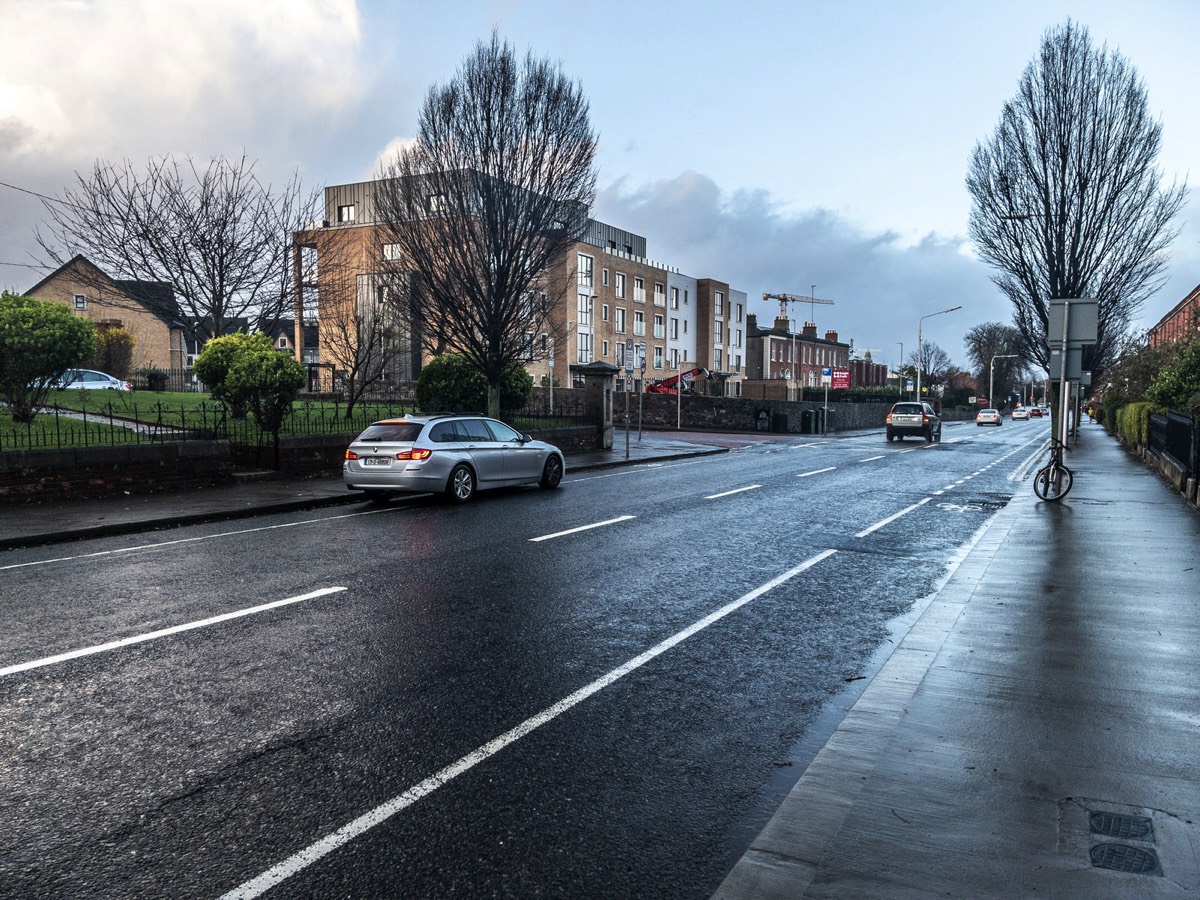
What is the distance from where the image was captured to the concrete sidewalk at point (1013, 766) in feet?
10.5

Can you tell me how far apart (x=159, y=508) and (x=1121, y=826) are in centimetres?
1344

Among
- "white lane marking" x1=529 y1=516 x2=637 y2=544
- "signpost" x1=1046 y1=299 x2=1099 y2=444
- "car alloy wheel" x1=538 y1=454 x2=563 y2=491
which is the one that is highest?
"signpost" x1=1046 y1=299 x2=1099 y2=444

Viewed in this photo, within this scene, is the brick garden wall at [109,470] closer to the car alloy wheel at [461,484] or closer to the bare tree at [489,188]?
the car alloy wheel at [461,484]

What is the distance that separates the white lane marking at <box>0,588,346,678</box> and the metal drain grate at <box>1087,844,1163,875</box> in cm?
609

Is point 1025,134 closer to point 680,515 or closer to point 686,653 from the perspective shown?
point 680,515

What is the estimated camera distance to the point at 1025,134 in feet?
116

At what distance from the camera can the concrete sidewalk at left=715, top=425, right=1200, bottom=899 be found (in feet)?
10.5

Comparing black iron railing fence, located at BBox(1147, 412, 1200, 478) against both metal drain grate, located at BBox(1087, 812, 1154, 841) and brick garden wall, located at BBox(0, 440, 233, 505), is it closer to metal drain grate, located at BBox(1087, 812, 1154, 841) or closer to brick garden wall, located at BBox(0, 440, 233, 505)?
metal drain grate, located at BBox(1087, 812, 1154, 841)

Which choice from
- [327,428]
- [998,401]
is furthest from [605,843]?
[998,401]

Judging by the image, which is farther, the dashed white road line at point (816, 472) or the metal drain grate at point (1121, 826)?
the dashed white road line at point (816, 472)

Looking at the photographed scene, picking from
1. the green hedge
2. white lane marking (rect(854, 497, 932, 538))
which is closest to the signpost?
white lane marking (rect(854, 497, 932, 538))

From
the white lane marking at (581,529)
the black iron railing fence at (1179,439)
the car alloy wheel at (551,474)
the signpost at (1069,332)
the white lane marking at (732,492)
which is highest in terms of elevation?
the signpost at (1069,332)

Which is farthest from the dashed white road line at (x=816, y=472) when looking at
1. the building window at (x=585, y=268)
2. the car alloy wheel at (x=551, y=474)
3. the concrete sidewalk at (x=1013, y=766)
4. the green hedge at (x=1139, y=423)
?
the building window at (x=585, y=268)

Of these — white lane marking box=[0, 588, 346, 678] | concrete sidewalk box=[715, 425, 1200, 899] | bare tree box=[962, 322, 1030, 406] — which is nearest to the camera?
concrete sidewalk box=[715, 425, 1200, 899]
